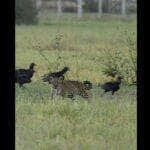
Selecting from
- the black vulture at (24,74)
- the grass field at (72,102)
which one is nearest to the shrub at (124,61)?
the grass field at (72,102)

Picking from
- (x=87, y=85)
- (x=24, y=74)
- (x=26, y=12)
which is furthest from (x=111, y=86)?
(x=26, y=12)

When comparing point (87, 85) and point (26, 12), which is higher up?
point (26, 12)

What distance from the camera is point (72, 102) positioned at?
1.74 m

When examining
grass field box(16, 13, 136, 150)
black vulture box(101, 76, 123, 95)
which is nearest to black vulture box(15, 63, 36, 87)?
grass field box(16, 13, 136, 150)

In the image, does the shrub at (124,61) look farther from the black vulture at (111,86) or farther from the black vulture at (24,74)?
the black vulture at (24,74)

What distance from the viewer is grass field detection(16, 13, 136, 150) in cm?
171
